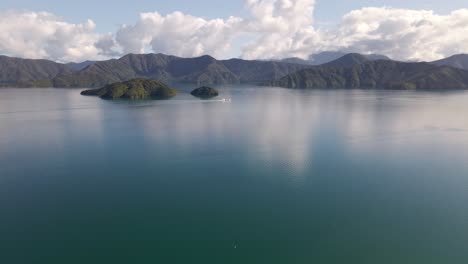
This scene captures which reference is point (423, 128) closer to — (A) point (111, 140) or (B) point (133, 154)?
(B) point (133, 154)

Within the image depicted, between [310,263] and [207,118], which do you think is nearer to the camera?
[310,263]

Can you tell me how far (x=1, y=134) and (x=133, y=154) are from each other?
4416 centimetres

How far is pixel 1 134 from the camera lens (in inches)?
3002

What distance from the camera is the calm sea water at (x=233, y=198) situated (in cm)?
2809

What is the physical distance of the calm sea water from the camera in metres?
28.1

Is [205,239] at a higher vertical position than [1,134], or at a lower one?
lower

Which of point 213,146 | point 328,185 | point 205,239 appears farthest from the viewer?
point 213,146

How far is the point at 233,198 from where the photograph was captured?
38.8m

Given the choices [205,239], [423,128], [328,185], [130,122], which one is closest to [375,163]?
[328,185]

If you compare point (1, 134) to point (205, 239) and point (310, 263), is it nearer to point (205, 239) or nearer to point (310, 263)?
point (205, 239)

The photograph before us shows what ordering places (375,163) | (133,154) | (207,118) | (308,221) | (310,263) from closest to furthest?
(310,263) → (308,221) → (375,163) → (133,154) → (207,118)

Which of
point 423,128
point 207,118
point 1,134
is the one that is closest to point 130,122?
point 207,118

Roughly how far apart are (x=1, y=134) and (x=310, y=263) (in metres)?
85.2

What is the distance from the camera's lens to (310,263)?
2616 centimetres
